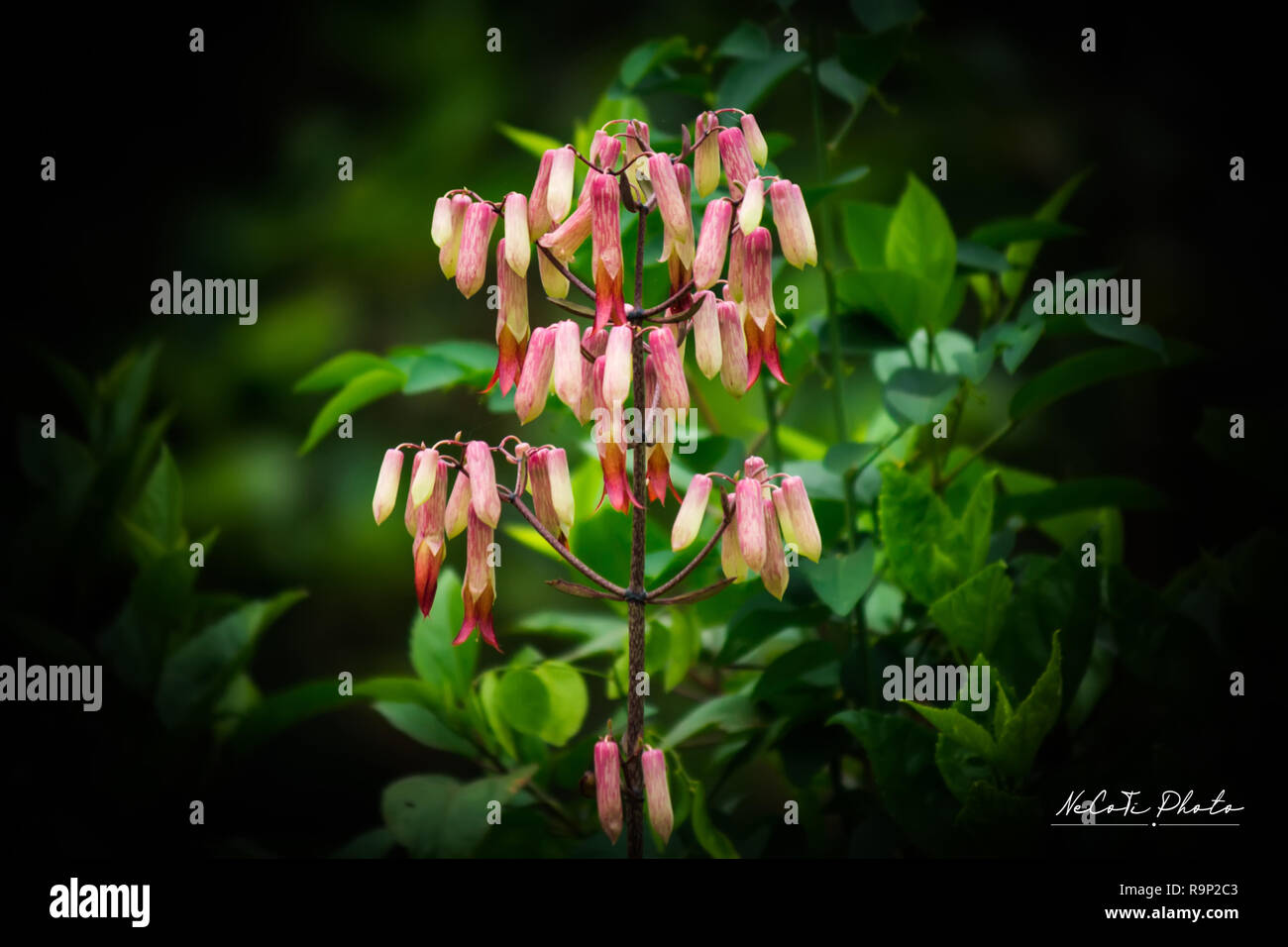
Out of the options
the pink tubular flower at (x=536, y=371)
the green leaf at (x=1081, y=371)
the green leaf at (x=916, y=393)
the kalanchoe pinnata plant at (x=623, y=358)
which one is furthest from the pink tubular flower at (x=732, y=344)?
the green leaf at (x=1081, y=371)

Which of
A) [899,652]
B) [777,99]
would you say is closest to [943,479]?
[899,652]

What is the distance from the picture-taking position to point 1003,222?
35.9 inches

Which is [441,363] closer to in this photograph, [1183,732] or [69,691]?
[69,691]

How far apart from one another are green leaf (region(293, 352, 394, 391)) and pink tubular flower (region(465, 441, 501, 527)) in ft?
1.01

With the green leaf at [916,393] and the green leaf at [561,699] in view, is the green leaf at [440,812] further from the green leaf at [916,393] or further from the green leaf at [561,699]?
the green leaf at [916,393]

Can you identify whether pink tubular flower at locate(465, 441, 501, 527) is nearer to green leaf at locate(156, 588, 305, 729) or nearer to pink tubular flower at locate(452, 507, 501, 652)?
pink tubular flower at locate(452, 507, 501, 652)

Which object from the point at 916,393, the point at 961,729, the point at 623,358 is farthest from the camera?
the point at 916,393

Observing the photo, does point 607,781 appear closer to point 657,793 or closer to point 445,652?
point 657,793

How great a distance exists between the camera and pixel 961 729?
0.75 m

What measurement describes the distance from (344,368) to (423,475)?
1.11 ft

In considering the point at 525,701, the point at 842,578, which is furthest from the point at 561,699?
the point at 842,578
